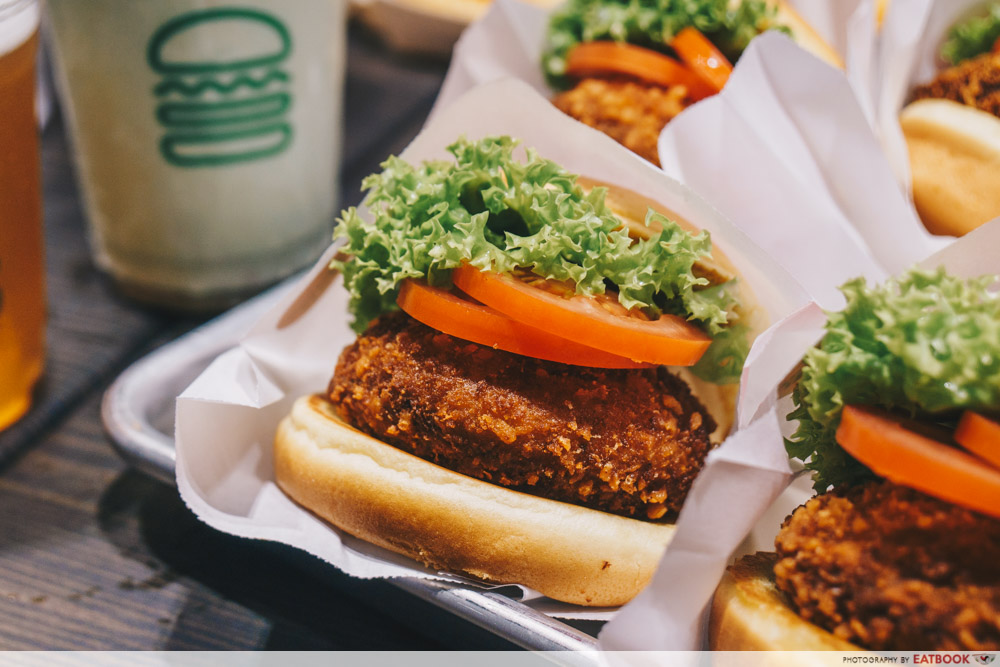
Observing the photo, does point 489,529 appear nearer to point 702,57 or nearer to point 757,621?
point 757,621

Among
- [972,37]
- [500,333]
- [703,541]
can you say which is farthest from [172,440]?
[972,37]

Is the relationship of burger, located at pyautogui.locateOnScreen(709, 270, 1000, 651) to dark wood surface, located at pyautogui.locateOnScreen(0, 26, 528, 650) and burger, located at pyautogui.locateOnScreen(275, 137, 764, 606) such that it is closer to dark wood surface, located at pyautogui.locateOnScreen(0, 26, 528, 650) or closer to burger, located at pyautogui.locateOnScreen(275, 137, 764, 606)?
burger, located at pyautogui.locateOnScreen(275, 137, 764, 606)

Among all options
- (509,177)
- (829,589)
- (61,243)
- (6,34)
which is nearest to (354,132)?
(61,243)

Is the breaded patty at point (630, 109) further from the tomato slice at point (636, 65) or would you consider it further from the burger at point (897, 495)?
the burger at point (897, 495)

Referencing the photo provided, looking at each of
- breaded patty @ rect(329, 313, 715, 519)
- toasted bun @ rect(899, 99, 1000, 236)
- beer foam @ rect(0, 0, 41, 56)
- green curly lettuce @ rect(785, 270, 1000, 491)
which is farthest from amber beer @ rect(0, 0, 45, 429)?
toasted bun @ rect(899, 99, 1000, 236)

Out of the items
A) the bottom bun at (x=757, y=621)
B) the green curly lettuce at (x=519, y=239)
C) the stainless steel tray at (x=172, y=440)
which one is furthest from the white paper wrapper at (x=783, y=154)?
the stainless steel tray at (x=172, y=440)
